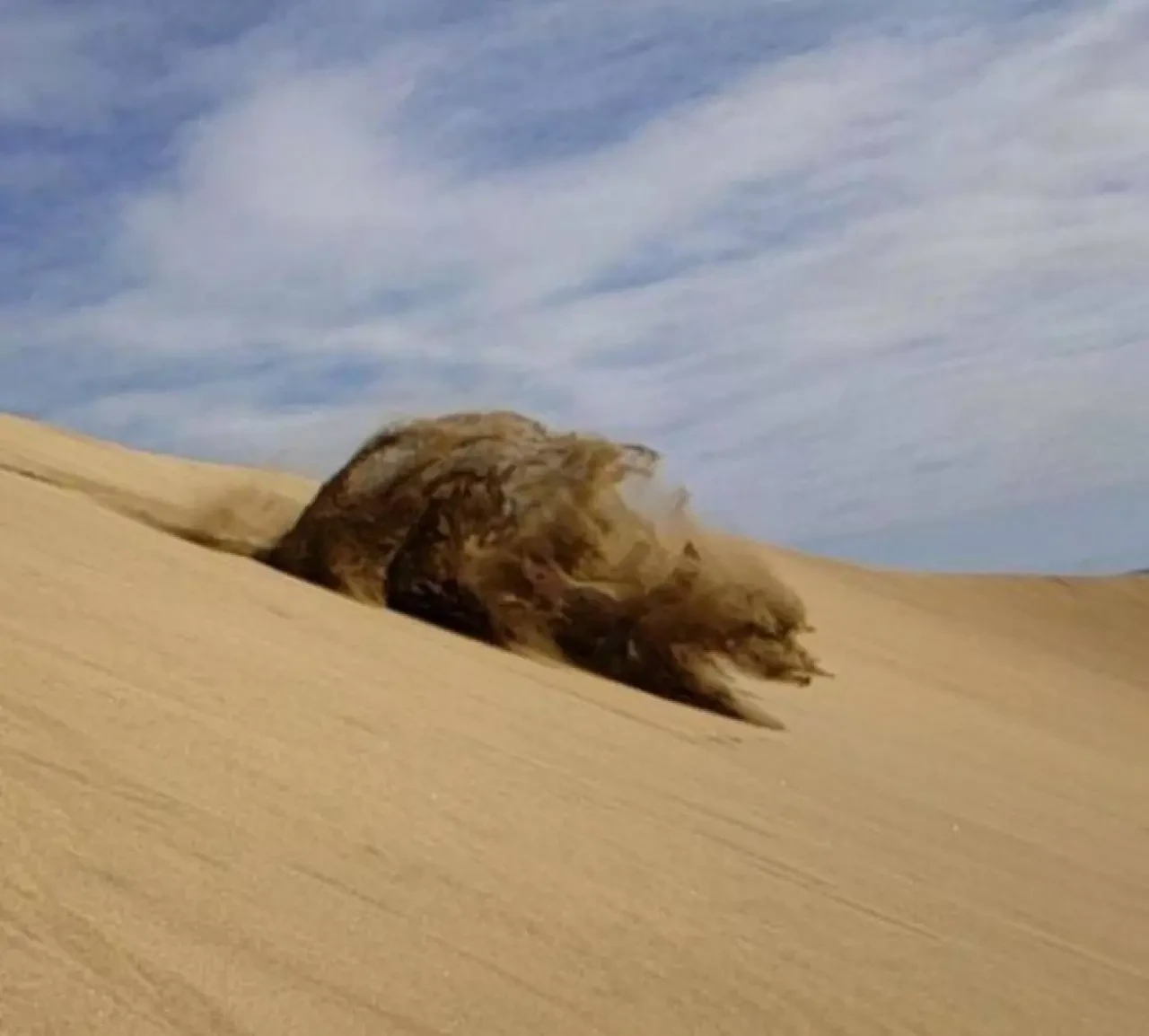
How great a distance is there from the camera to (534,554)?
597cm

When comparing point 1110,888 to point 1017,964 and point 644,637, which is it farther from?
point 644,637

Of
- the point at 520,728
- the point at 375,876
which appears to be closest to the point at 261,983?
the point at 375,876

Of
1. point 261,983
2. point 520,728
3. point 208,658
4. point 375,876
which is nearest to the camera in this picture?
point 261,983

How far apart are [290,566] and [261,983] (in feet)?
11.3

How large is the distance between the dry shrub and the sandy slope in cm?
40

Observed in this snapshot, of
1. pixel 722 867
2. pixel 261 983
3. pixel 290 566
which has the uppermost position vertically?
pixel 290 566

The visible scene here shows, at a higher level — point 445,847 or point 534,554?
point 534,554

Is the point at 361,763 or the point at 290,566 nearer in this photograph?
the point at 361,763

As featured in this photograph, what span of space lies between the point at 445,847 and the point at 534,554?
2813mm

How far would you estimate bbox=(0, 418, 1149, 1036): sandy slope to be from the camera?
252 centimetres

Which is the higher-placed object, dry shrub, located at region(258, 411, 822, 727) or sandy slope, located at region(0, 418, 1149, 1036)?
dry shrub, located at region(258, 411, 822, 727)

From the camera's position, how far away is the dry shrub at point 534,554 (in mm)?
5711

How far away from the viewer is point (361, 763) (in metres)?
3.49

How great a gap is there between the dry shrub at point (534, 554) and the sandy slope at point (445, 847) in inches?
15.9
